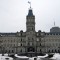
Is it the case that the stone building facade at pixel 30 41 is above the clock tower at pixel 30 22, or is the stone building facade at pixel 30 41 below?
below

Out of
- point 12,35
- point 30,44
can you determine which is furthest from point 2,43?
point 30,44

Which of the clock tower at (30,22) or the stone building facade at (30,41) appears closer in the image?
the stone building facade at (30,41)

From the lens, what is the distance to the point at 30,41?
4353 inches

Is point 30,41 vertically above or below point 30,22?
below

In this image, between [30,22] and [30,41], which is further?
[30,22]

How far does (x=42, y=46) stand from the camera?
→ 112m

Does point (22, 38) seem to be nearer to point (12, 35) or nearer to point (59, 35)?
point (12, 35)

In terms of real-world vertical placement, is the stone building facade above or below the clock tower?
below

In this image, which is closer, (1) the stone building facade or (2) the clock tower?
(1) the stone building facade

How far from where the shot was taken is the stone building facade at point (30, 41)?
111m

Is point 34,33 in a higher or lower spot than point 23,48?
higher

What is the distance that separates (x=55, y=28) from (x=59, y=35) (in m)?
42.8

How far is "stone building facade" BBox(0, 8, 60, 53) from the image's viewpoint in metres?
111

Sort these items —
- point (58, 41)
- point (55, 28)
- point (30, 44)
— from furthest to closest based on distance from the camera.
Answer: point (55, 28) → point (58, 41) → point (30, 44)
